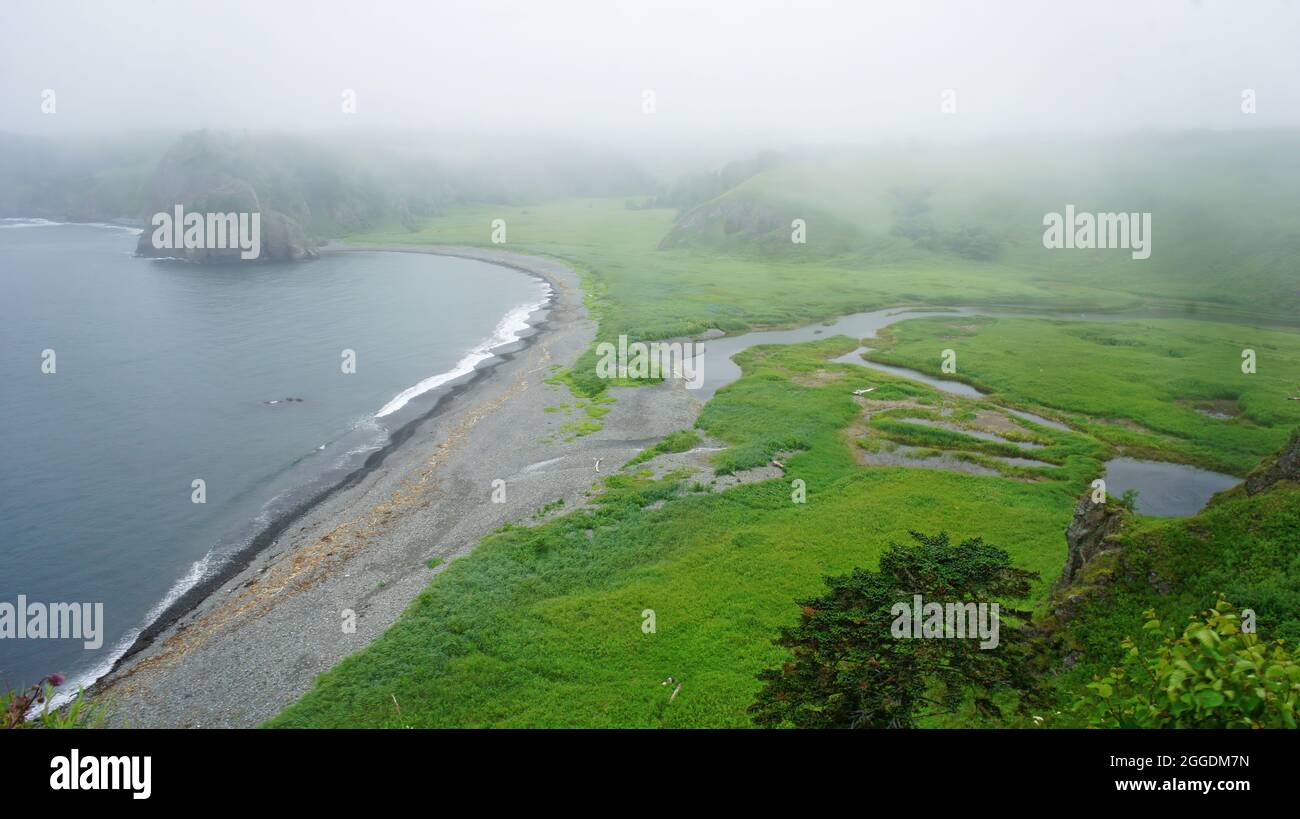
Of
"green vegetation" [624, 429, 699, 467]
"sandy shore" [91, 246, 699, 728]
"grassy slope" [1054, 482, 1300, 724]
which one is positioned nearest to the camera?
"grassy slope" [1054, 482, 1300, 724]

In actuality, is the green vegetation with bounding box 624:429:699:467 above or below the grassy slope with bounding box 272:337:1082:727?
above

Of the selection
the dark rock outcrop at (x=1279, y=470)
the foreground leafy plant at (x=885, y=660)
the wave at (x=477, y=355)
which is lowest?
the foreground leafy plant at (x=885, y=660)

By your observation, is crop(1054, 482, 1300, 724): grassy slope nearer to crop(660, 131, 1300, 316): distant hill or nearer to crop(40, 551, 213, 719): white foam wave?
crop(40, 551, 213, 719): white foam wave

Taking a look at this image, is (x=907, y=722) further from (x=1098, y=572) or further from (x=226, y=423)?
(x=226, y=423)

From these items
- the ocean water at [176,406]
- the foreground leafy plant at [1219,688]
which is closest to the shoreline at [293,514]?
the ocean water at [176,406]

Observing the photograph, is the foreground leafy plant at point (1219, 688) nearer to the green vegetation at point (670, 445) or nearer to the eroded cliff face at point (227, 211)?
the green vegetation at point (670, 445)

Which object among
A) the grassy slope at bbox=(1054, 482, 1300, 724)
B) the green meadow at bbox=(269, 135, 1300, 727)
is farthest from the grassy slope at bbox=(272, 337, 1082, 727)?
the grassy slope at bbox=(1054, 482, 1300, 724)
